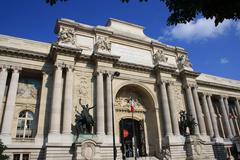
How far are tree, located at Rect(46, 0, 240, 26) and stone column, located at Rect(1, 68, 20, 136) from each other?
1631 centimetres

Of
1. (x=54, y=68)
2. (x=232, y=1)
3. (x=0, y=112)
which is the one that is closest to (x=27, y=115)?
(x=0, y=112)

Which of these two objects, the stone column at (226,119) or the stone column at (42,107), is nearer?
the stone column at (42,107)

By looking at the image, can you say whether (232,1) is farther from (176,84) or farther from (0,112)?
(176,84)

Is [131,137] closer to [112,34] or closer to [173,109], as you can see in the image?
[173,109]

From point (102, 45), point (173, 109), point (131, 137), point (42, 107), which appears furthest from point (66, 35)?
point (173, 109)

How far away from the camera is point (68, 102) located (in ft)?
72.3

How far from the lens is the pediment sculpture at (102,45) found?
1026 inches

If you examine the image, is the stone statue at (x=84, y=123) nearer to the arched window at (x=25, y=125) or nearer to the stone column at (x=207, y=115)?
the arched window at (x=25, y=125)

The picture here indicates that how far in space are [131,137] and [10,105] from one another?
46.4 ft

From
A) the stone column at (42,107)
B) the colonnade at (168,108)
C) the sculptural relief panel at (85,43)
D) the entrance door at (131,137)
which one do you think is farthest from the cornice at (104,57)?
the entrance door at (131,137)

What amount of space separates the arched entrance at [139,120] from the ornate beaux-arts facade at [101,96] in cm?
12

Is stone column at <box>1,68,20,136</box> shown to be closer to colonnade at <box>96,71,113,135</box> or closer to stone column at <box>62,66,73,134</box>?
stone column at <box>62,66,73,134</box>

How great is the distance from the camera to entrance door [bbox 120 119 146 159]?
86.7 feet

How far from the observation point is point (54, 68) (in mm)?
23453
